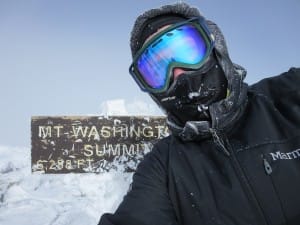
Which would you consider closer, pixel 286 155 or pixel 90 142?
pixel 286 155

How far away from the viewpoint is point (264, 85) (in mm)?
1736

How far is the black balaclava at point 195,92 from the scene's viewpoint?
1.65m

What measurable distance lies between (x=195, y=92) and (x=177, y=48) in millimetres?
249

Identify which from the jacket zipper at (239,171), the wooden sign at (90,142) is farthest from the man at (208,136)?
the wooden sign at (90,142)

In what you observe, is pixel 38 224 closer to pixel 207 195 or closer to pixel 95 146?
pixel 95 146

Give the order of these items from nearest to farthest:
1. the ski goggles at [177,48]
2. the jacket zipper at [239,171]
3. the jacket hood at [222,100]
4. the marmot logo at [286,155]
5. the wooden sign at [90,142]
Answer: the jacket zipper at [239,171] < the marmot logo at [286,155] < the jacket hood at [222,100] < the ski goggles at [177,48] < the wooden sign at [90,142]

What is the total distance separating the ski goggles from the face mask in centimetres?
5

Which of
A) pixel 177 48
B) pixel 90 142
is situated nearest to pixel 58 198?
A: pixel 90 142

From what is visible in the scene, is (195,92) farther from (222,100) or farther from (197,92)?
(222,100)

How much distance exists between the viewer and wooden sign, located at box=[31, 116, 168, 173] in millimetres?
4145

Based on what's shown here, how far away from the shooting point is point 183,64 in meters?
1.68

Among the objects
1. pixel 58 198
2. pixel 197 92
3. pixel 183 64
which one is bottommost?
pixel 58 198

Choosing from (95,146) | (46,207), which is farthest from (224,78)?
(46,207)

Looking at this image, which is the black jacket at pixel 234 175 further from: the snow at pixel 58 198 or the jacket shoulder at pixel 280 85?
the snow at pixel 58 198
